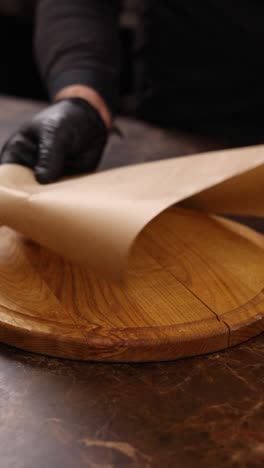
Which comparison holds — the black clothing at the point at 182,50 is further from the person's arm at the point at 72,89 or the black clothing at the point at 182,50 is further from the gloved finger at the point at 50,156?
the gloved finger at the point at 50,156

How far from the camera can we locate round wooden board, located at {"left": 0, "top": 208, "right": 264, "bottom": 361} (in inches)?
30.3

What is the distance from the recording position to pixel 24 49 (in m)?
2.86

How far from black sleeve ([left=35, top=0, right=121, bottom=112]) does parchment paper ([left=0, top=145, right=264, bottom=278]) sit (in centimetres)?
55

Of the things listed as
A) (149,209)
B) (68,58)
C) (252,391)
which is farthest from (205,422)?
(68,58)

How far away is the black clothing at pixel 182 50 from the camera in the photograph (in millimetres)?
1755

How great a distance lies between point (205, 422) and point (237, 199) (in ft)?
1.61

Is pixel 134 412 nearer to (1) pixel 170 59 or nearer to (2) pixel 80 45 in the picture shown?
(2) pixel 80 45

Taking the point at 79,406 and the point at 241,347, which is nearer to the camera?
the point at 79,406

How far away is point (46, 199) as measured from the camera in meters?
0.89

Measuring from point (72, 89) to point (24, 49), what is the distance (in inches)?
58.4

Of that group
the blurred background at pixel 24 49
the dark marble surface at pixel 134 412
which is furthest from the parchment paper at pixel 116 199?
the blurred background at pixel 24 49

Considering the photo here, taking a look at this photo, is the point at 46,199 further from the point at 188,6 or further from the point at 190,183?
the point at 188,6

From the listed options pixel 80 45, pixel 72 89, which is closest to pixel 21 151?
pixel 72 89

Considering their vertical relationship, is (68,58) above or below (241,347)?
above
